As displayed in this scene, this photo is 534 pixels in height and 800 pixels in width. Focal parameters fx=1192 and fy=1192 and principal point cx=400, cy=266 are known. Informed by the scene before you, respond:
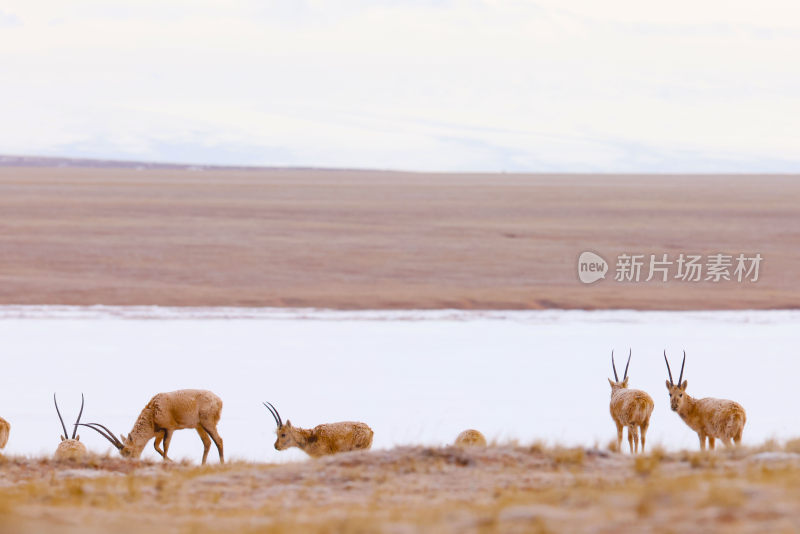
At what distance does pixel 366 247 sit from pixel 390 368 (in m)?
14.1

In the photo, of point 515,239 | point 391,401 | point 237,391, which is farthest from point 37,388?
point 515,239

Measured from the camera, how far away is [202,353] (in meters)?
17.5

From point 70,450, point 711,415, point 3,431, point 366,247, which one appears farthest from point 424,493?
point 366,247

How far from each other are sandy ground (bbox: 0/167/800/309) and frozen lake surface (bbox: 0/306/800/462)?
1.36 metres

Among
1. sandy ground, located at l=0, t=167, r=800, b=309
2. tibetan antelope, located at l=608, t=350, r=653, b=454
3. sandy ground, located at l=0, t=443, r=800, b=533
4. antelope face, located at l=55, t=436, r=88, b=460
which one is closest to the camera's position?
sandy ground, located at l=0, t=443, r=800, b=533

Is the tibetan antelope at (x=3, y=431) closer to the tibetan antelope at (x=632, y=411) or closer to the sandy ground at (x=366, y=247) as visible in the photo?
the tibetan antelope at (x=632, y=411)

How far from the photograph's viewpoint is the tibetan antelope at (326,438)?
956 cm

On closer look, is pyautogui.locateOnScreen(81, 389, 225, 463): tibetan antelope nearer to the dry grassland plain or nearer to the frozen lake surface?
the frozen lake surface

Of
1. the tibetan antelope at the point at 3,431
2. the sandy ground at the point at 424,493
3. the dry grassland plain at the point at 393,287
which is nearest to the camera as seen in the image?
the sandy ground at the point at 424,493

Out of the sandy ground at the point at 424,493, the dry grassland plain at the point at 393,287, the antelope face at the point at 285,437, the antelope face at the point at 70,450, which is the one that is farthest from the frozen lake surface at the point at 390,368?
the sandy ground at the point at 424,493

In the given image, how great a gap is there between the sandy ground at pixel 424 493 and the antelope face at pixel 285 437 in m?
1.61

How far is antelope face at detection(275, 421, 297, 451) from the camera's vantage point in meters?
9.65

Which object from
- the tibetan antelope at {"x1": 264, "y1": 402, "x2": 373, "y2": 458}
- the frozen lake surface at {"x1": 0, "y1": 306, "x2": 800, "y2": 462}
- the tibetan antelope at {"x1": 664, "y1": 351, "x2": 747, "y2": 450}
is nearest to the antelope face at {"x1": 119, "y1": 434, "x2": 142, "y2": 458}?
the frozen lake surface at {"x1": 0, "y1": 306, "x2": 800, "y2": 462}

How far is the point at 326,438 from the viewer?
31.6 feet
